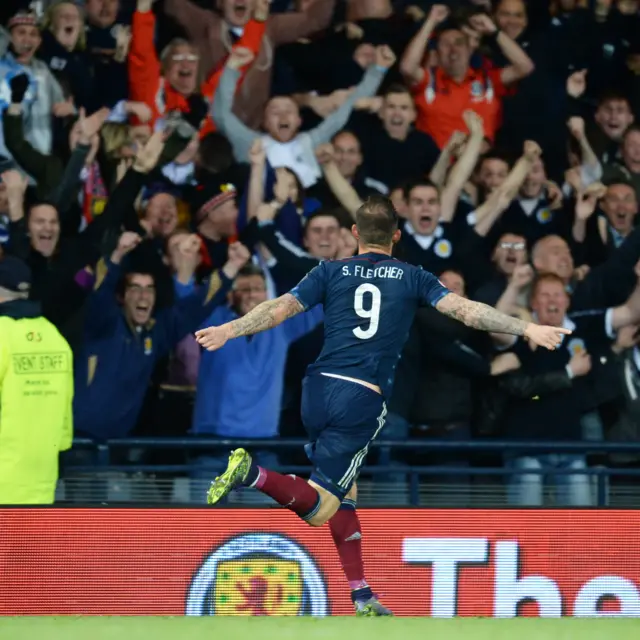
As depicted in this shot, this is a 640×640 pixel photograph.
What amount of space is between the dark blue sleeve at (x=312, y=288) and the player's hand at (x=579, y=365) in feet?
11.1

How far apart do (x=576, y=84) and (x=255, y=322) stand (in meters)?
5.21

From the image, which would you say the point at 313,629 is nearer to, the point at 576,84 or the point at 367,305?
the point at 367,305

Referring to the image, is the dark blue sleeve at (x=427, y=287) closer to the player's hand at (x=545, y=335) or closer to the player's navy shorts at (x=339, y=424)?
the player's navy shorts at (x=339, y=424)

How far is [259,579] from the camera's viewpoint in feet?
26.8

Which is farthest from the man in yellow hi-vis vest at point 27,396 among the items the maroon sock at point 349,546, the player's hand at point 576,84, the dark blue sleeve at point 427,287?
the player's hand at point 576,84

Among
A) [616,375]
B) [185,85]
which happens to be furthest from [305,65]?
[616,375]

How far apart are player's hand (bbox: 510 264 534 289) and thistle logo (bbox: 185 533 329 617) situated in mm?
2625

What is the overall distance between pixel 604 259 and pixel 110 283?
3.66 m

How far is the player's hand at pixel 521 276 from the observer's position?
31.9ft

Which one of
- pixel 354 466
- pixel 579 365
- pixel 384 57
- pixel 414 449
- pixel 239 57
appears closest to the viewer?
pixel 354 466

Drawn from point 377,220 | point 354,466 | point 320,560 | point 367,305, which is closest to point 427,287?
point 367,305

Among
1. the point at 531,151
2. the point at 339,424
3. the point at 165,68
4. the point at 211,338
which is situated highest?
the point at 165,68

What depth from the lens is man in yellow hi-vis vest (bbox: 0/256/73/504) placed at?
880cm

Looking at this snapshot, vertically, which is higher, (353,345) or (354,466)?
(353,345)
